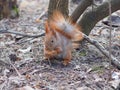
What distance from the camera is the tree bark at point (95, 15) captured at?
3.78 m

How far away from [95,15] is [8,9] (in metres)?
2.33

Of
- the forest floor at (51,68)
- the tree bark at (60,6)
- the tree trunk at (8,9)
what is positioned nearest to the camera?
the forest floor at (51,68)

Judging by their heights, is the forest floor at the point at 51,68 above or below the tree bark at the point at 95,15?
below

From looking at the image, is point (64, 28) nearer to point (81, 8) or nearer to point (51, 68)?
point (51, 68)

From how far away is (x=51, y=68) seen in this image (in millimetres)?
3520

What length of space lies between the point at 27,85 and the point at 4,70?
1.52ft

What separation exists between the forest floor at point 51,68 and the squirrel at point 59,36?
0.52ft

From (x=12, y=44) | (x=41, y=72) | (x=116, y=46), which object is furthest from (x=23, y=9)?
(x=41, y=72)

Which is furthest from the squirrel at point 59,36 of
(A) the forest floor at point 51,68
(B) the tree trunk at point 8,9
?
(B) the tree trunk at point 8,9

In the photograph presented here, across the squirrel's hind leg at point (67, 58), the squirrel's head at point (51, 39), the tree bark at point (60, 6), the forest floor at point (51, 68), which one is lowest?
the forest floor at point (51, 68)

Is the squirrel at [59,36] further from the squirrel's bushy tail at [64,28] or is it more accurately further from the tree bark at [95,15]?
the tree bark at [95,15]

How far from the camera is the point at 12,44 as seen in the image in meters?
4.45

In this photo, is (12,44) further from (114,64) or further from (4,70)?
(114,64)

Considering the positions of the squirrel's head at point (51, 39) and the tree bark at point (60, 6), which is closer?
the squirrel's head at point (51, 39)
